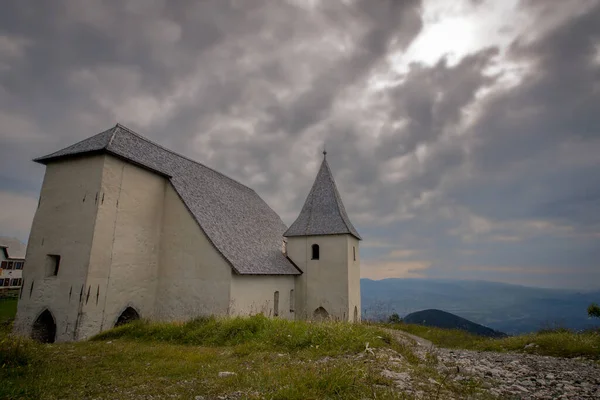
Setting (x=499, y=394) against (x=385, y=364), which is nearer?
(x=499, y=394)

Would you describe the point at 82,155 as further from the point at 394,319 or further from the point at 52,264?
the point at 394,319

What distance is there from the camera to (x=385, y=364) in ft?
21.7

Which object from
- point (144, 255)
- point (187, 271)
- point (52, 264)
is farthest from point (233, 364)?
point (52, 264)

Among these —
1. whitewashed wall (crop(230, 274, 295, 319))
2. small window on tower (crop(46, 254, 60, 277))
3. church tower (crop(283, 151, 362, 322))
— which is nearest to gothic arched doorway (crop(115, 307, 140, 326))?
small window on tower (crop(46, 254, 60, 277))

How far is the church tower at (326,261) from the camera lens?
73.4 feet

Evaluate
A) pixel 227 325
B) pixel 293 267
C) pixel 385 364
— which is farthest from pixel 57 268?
pixel 385 364

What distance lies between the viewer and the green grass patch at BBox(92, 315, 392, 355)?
8.59 m

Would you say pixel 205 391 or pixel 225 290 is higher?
pixel 225 290

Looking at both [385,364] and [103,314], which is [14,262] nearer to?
[103,314]

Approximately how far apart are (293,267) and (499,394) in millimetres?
18389

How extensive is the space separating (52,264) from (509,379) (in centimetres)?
1893

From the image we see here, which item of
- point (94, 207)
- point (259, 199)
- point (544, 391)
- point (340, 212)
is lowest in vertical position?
point (544, 391)

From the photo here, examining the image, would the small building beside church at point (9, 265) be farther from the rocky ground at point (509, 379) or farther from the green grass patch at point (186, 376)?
the rocky ground at point (509, 379)

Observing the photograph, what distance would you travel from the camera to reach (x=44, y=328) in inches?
597
